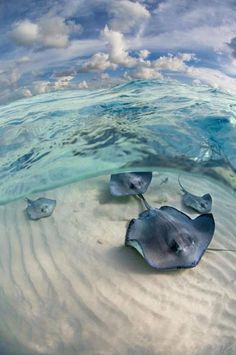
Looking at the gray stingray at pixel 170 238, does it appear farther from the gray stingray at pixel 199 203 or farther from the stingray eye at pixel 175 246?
the gray stingray at pixel 199 203

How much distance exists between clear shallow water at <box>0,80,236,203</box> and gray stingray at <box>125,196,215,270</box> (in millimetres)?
3080

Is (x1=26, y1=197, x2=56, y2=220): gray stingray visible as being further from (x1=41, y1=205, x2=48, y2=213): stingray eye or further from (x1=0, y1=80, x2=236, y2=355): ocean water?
(x1=0, y1=80, x2=236, y2=355): ocean water

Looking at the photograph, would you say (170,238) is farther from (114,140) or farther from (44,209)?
(114,140)

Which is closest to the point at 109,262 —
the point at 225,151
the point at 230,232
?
the point at 230,232

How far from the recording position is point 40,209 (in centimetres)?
623

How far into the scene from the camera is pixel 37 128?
10.0 metres

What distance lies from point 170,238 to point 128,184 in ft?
7.47

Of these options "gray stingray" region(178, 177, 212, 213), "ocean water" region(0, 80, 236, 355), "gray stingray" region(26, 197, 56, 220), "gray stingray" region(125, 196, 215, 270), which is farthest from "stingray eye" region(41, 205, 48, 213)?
"gray stingray" region(178, 177, 212, 213)

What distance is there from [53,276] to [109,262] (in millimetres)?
854

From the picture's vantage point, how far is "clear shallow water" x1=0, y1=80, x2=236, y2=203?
25.4ft

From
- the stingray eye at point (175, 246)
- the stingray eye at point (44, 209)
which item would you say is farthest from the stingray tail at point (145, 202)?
the stingray eye at point (44, 209)

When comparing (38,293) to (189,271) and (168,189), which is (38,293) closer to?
(189,271)

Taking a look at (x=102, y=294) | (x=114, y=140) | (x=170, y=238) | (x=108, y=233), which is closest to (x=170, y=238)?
(x=170, y=238)

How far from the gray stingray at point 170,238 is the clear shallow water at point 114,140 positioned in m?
3.08
